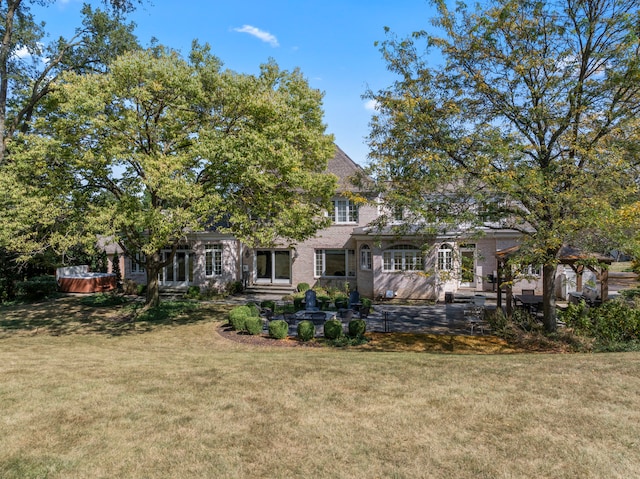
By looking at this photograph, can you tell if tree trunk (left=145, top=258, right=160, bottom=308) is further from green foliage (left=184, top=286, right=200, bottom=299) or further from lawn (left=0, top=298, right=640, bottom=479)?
lawn (left=0, top=298, right=640, bottom=479)

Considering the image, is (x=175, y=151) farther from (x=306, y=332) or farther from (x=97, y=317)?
(x=97, y=317)

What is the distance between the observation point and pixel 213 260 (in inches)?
1136

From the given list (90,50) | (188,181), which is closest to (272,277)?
(188,181)

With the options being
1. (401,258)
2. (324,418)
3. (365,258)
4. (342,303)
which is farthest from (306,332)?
(365,258)

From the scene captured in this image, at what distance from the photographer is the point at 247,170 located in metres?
14.7

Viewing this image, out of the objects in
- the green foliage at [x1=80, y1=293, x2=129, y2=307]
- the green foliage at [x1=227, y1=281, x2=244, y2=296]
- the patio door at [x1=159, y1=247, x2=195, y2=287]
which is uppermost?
the patio door at [x1=159, y1=247, x2=195, y2=287]

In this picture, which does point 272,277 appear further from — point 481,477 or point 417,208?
point 481,477

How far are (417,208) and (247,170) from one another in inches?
247

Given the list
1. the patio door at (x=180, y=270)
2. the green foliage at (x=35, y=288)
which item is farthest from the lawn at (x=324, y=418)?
the patio door at (x=180, y=270)

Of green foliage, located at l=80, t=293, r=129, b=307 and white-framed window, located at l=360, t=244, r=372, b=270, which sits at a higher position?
white-framed window, located at l=360, t=244, r=372, b=270

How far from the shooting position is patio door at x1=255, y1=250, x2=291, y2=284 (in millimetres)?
28766

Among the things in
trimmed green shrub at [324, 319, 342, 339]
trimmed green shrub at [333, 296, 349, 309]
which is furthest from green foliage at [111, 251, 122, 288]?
trimmed green shrub at [324, 319, 342, 339]

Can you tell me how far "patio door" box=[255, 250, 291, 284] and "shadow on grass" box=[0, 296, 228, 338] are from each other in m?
6.07

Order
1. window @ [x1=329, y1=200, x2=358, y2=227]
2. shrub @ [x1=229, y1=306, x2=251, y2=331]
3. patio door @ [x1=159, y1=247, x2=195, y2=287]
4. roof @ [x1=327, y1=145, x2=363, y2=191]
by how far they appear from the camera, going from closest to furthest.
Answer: shrub @ [x1=229, y1=306, x2=251, y2=331] < window @ [x1=329, y1=200, x2=358, y2=227] < roof @ [x1=327, y1=145, x2=363, y2=191] < patio door @ [x1=159, y1=247, x2=195, y2=287]
